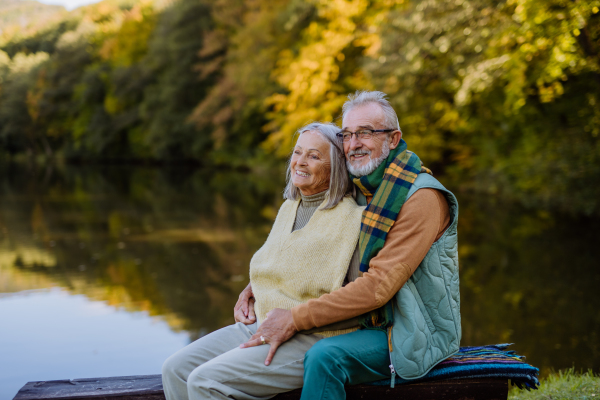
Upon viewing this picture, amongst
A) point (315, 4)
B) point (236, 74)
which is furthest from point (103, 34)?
point (315, 4)

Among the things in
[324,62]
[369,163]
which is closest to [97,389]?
[369,163]

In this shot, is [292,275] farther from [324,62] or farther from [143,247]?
[324,62]

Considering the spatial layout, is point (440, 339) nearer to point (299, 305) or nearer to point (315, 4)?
point (299, 305)

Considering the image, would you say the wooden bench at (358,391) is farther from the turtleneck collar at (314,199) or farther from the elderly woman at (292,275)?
the turtleneck collar at (314,199)

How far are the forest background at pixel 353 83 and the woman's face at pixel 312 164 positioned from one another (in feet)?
Answer: 20.3

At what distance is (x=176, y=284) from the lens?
23.2 ft

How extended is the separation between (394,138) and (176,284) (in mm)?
5310

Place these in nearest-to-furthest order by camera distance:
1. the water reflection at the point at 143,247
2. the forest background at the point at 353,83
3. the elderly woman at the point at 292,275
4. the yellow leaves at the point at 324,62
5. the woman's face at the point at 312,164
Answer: the elderly woman at the point at 292,275, the woman's face at the point at 312,164, the water reflection at the point at 143,247, the forest background at the point at 353,83, the yellow leaves at the point at 324,62

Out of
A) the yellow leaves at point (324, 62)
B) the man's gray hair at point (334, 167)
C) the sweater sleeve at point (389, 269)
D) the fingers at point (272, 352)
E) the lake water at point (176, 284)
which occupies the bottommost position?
the lake water at point (176, 284)

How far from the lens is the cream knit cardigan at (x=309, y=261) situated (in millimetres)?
2176

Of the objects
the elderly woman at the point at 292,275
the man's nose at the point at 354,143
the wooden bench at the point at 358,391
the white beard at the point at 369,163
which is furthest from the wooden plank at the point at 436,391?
the man's nose at the point at 354,143

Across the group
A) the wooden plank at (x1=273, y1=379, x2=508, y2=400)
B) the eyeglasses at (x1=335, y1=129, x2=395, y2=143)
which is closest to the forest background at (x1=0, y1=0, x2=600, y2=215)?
the eyeglasses at (x1=335, y1=129, x2=395, y2=143)

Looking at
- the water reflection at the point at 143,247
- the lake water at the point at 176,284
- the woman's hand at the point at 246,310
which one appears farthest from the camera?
the water reflection at the point at 143,247

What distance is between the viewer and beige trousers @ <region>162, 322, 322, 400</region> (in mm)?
2004
